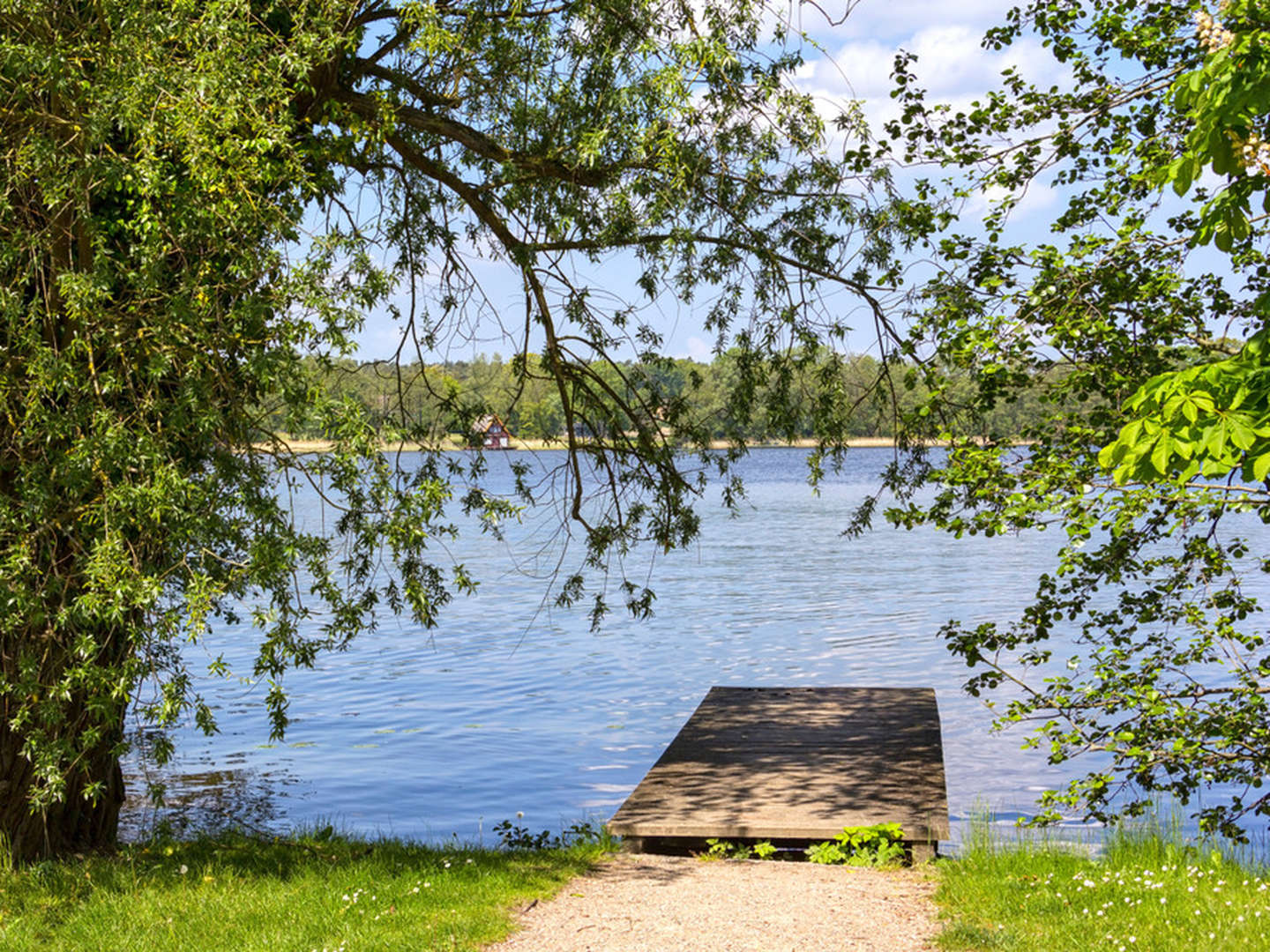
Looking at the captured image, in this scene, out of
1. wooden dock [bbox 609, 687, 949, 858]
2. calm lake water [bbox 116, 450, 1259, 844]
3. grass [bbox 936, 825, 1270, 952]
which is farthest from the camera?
calm lake water [bbox 116, 450, 1259, 844]

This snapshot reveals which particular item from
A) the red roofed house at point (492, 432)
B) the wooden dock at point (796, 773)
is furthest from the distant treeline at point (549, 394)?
the wooden dock at point (796, 773)

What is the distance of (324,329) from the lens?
569 centimetres

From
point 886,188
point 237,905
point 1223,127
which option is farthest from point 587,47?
point 237,905

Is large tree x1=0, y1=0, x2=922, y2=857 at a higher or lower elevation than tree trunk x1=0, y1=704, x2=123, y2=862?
higher

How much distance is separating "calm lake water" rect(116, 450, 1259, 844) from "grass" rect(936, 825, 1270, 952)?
3.14 m

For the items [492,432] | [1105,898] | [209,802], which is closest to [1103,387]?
[1105,898]

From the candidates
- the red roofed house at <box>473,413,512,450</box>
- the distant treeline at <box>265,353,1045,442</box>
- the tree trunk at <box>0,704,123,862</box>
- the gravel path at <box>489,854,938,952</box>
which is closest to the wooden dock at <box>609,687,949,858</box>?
the gravel path at <box>489,854,938,952</box>

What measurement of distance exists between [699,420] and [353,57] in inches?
152

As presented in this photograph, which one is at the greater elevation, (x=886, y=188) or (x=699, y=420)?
(x=886, y=188)

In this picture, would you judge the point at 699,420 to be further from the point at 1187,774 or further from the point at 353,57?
the point at 1187,774

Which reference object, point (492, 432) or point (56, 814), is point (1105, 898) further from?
point (492, 432)

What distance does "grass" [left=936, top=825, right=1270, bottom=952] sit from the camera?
5.30 meters

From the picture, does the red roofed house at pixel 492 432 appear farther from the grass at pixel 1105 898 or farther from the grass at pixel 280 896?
the grass at pixel 1105 898

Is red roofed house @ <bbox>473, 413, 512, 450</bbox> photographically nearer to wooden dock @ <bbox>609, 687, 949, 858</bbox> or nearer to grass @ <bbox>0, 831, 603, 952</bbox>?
wooden dock @ <bbox>609, 687, 949, 858</bbox>
